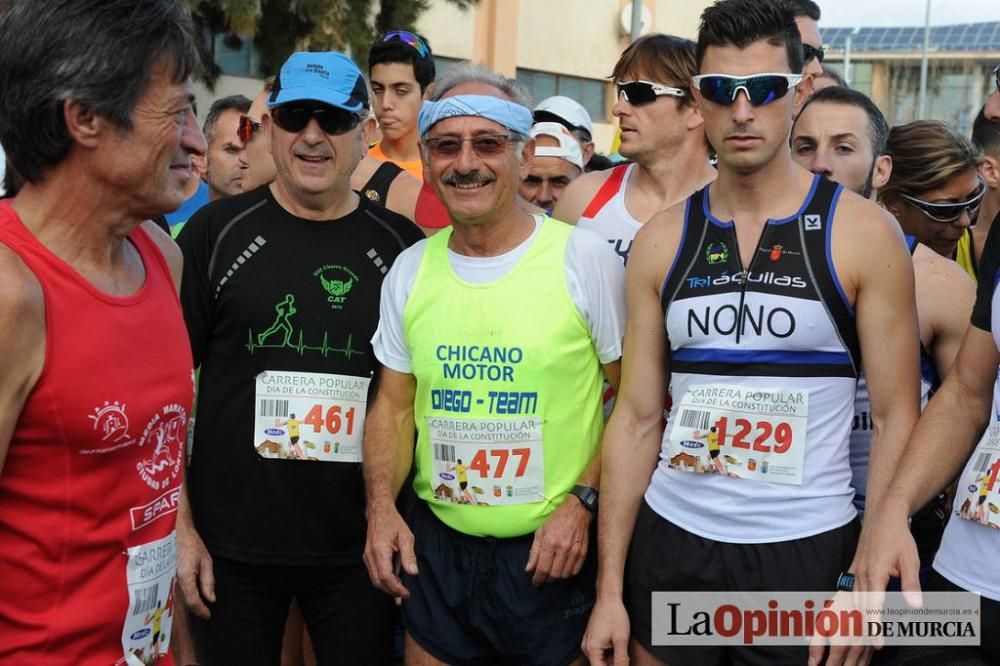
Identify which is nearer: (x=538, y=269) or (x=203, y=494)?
(x=538, y=269)

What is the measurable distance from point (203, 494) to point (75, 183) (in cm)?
162

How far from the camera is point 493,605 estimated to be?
10.4 feet

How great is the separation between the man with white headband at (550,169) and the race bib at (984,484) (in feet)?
10.5

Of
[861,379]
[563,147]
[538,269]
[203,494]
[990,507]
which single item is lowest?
[203,494]

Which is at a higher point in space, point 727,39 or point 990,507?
point 727,39

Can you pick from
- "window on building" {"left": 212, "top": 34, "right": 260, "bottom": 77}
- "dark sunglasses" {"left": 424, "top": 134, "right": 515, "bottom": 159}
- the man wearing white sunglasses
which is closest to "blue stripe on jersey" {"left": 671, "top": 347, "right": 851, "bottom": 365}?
the man wearing white sunglasses

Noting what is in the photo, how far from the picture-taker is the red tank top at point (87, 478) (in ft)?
6.52

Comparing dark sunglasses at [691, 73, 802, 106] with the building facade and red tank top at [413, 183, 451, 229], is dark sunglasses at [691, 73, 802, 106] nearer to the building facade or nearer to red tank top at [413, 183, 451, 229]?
red tank top at [413, 183, 451, 229]

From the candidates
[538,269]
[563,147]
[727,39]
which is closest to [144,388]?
[538,269]

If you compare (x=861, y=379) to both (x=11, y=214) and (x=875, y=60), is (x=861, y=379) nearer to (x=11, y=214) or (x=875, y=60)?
(x=11, y=214)

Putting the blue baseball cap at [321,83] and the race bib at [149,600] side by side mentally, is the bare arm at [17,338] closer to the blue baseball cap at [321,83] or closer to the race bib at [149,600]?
the race bib at [149,600]

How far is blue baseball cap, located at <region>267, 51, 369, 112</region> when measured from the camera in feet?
11.5

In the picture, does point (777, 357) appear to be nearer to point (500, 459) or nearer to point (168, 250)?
point (500, 459)

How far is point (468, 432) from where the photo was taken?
3.15m
